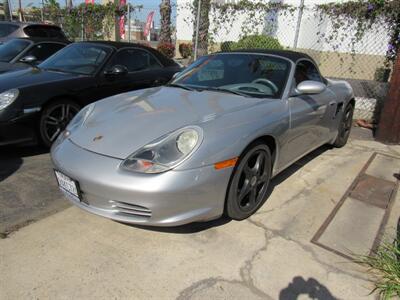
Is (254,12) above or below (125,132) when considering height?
above

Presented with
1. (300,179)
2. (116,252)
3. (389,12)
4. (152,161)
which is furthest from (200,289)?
(389,12)

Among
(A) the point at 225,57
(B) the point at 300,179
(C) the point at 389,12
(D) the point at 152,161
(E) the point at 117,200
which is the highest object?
(C) the point at 389,12

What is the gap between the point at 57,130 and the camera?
4512 mm

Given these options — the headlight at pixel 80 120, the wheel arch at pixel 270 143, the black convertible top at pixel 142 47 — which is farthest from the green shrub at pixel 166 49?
the wheel arch at pixel 270 143

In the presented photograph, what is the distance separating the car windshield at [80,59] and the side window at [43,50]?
127 centimetres

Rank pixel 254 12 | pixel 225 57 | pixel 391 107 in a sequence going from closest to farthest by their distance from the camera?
pixel 225 57
pixel 391 107
pixel 254 12

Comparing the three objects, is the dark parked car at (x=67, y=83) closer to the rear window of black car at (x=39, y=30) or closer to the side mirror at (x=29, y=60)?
the side mirror at (x=29, y=60)

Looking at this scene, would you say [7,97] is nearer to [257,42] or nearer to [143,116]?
[143,116]

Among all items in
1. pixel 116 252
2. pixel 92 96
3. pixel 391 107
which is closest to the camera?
pixel 116 252

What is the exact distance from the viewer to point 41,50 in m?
6.58

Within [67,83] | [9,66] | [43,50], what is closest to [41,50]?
[43,50]

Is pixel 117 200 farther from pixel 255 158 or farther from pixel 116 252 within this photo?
pixel 255 158

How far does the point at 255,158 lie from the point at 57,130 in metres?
2.75

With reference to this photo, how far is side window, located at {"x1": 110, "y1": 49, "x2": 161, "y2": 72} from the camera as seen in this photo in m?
5.24
